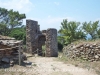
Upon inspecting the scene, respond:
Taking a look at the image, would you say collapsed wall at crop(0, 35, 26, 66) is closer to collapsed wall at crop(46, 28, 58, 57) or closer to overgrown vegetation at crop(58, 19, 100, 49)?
collapsed wall at crop(46, 28, 58, 57)

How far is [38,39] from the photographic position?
1894cm

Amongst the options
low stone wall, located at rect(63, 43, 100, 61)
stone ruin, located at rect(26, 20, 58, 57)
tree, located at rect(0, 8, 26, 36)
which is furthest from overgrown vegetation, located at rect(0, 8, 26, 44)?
low stone wall, located at rect(63, 43, 100, 61)

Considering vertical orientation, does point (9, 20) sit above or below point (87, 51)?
above

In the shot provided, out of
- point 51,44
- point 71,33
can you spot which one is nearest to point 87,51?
point 51,44

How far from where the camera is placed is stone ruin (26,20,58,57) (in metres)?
17.3

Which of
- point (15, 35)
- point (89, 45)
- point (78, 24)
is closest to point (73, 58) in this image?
point (89, 45)

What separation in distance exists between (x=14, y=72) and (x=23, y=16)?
30966 millimetres

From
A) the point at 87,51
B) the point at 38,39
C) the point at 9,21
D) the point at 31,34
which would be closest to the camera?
the point at 87,51

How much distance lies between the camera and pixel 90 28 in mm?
31516

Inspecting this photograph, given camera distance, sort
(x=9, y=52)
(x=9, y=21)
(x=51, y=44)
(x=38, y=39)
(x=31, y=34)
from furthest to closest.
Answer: (x=9, y=21), (x=38, y=39), (x=31, y=34), (x=51, y=44), (x=9, y=52)

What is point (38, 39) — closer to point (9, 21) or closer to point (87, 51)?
point (87, 51)

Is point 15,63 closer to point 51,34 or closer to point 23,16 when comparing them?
point 51,34

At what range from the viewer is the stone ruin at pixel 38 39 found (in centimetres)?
1733

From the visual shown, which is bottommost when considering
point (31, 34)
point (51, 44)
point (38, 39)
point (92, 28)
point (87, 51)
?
point (87, 51)
